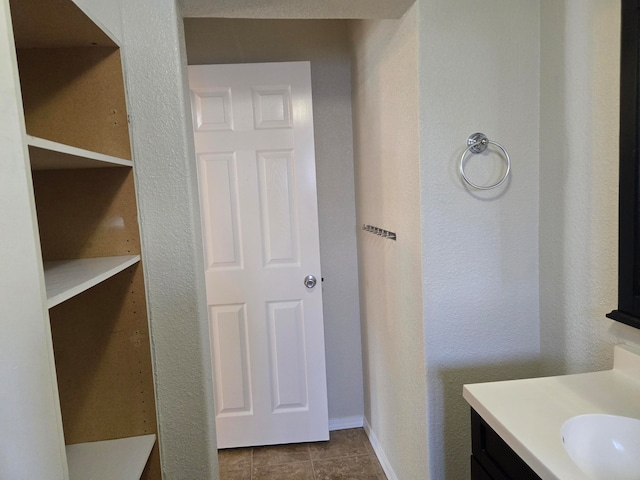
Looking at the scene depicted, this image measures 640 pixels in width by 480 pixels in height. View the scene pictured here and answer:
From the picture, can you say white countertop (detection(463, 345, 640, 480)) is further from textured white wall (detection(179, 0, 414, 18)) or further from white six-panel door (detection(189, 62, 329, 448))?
white six-panel door (detection(189, 62, 329, 448))

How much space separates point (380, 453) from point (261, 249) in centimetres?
123

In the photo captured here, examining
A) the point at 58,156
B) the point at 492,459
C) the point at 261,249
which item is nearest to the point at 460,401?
the point at 492,459

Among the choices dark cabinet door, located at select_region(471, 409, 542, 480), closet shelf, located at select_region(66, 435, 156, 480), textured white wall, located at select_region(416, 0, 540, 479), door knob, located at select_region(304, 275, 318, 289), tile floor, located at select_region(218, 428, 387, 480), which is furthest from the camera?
door knob, located at select_region(304, 275, 318, 289)

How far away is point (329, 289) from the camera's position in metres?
2.44

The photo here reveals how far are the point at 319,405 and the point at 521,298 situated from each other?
4.42 feet

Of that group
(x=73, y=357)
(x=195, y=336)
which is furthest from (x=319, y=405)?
(x=73, y=357)

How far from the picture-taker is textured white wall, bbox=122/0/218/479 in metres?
1.21

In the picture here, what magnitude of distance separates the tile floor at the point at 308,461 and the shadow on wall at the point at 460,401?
0.73m

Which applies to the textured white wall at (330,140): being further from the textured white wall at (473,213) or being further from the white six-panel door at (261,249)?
the textured white wall at (473,213)

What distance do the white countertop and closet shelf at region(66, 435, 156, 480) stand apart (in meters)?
0.88

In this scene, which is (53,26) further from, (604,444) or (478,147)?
(604,444)

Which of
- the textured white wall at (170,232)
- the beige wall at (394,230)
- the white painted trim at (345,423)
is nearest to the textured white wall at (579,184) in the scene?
the beige wall at (394,230)

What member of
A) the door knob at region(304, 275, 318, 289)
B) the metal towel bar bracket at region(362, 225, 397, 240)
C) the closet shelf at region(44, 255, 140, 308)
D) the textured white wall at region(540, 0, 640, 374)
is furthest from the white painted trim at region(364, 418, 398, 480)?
the closet shelf at region(44, 255, 140, 308)

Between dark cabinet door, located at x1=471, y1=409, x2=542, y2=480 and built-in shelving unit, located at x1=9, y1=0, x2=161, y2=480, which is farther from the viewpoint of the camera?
built-in shelving unit, located at x1=9, y1=0, x2=161, y2=480
